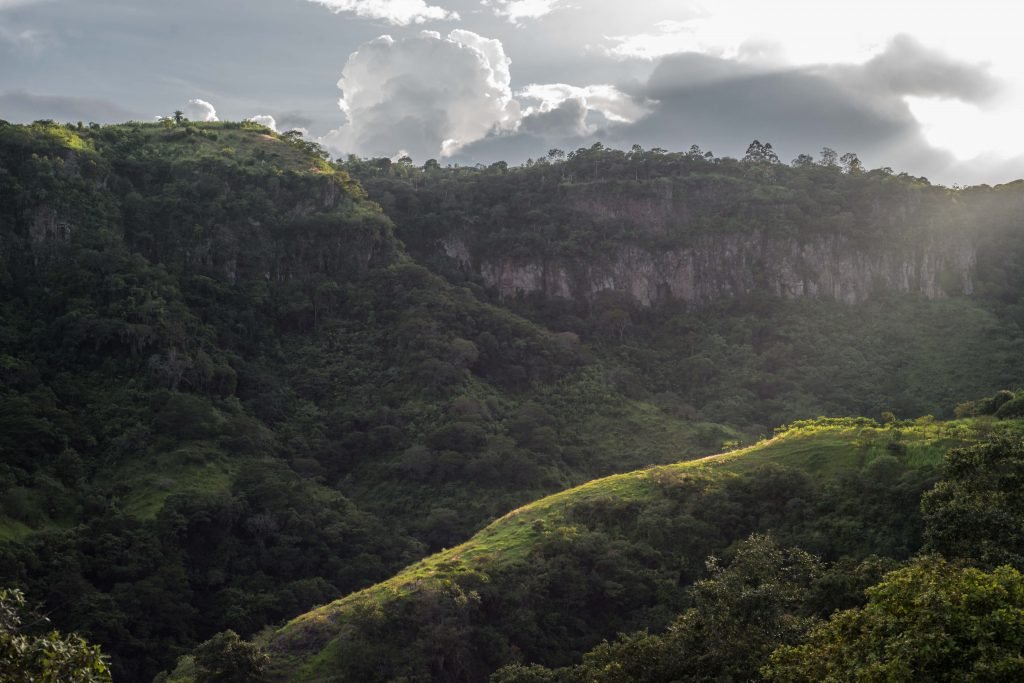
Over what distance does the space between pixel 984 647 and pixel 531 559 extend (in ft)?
107

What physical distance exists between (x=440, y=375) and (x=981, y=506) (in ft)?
218

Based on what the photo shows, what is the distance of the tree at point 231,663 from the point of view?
44.9 metres

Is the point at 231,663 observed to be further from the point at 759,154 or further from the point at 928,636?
the point at 759,154

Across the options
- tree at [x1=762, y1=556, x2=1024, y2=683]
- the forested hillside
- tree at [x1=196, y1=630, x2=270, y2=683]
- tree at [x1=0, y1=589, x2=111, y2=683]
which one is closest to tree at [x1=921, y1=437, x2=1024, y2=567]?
tree at [x1=762, y1=556, x2=1024, y2=683]

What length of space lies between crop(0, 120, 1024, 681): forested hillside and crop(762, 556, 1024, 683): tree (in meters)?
20.9

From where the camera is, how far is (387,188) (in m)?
135

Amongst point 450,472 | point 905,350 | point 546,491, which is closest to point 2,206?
point 450,472

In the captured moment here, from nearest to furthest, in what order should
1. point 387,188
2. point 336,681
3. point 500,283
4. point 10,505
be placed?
point 336,681, point 10,505, point 500,283, point 387,188

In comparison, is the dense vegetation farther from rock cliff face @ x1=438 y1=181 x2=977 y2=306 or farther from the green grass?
the green grass

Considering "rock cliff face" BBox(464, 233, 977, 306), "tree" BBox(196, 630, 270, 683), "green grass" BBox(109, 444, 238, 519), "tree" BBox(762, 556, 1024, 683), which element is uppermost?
"rock cliff face" BBox(464, 233, 977, 306)

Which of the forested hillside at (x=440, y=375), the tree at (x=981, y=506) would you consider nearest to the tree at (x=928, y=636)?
the tree at (x=981, y=506)

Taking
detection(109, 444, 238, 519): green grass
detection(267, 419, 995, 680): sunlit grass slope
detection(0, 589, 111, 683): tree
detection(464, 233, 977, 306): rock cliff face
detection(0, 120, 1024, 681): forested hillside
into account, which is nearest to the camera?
detection(0, 589, 111, 683): tree

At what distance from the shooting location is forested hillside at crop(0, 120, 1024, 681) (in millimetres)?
52344

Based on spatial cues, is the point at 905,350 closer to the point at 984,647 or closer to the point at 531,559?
the point at 531,559
